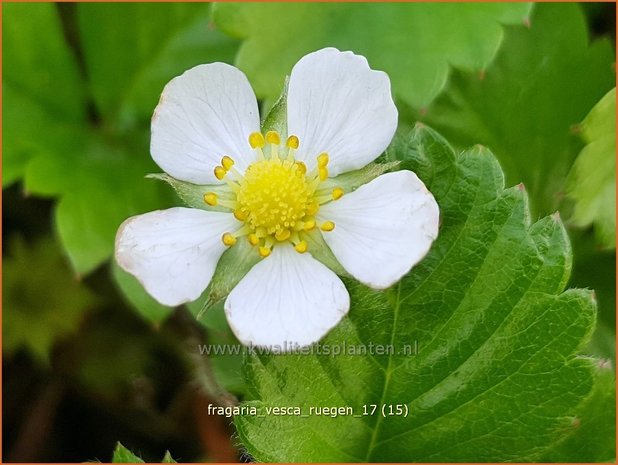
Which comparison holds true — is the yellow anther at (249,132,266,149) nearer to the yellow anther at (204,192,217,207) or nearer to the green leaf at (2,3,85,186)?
the yellow anther at (204,192,217,207)

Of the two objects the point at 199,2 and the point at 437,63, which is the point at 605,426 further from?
the point at 199,2

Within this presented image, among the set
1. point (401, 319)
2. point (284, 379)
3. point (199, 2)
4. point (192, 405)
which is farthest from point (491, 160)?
point (192, 405)

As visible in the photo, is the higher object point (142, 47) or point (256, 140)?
point (142, 47)

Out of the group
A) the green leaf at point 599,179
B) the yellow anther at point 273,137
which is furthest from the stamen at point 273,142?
the green leaf at point 599,179

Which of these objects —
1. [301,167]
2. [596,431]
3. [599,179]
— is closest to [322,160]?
[301,167]

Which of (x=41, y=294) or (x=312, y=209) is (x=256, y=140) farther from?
(x=41, y=294)

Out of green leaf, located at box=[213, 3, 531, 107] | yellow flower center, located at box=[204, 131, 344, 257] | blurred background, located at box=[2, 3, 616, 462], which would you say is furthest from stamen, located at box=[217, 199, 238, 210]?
green leaf, located at box=[213, 3, 531, 107]

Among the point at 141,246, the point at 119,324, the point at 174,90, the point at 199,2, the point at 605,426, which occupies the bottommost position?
the point at 605,426

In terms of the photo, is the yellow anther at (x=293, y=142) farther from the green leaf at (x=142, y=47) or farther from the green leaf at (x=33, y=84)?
the green leaf at (x=33, y=84)
